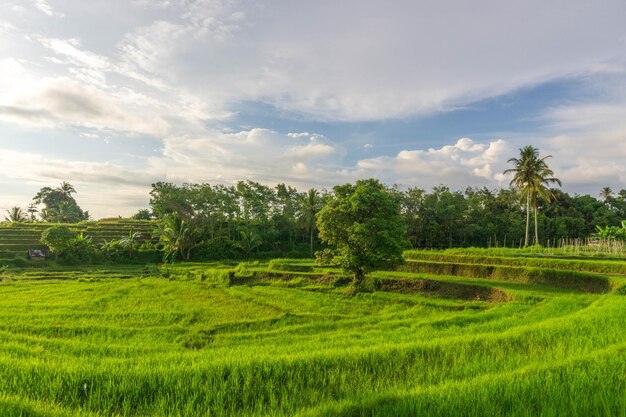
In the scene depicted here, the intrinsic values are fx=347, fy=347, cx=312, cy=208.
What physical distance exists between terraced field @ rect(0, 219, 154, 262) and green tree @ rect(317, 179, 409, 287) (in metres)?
33.3

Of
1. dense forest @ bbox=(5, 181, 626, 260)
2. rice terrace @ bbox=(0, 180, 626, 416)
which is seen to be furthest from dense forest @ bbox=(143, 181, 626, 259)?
rice terrace @ bbox=(0, 180, 626, 416)

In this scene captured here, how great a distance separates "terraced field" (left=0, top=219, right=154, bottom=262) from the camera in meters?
38.1

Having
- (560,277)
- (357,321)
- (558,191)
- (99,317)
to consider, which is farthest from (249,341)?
(558,191)

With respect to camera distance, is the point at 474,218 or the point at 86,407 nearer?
the point at 86,407

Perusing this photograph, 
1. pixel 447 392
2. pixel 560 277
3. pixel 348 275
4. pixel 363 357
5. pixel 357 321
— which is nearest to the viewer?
pixel 447 392

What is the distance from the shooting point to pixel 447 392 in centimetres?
390

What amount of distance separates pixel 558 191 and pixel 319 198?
36916 mm

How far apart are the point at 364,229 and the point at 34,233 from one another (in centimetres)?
4518

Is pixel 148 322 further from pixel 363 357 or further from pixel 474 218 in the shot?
pixel 474 218

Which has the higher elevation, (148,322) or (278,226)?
(278,226)

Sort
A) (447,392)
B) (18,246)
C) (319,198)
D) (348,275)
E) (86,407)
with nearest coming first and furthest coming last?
(447,392)
(86,407)
(348,275)
(18,246)
(319,198)

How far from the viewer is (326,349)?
748 centimetres

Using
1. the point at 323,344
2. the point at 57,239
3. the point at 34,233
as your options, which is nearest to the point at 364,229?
the point at 323,344

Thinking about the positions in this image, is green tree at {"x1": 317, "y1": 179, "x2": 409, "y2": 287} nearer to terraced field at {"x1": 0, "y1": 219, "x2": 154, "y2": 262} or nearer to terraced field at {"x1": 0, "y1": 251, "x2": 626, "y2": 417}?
terraced field at {"x1": 0, "y1": 251, "x2": 626, "y2": 417}
